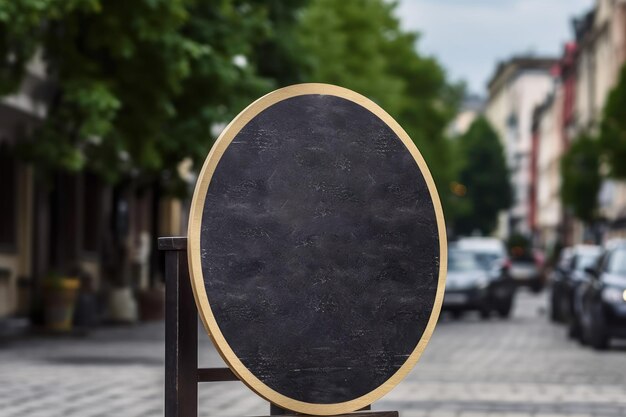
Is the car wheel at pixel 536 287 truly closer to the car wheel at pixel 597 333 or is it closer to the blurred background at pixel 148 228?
the blurred background at pixel 148 228

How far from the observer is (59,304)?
2591 cm

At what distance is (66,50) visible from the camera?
23.0 metres

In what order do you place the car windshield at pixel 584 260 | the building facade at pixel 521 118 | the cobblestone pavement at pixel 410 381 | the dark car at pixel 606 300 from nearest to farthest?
1. the cobblestone pavement at pixel 410 381
2. the dark car at pixel 606 300
3. the car windshield at pixel 584 260
4. the building facade at pixel 521 118

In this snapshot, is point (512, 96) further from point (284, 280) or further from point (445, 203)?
point (284, 280)

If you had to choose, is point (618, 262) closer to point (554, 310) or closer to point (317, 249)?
point (554, 310)

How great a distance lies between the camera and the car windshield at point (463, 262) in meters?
35.7

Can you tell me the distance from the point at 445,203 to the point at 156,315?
45.8 meters

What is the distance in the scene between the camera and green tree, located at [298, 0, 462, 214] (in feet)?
150

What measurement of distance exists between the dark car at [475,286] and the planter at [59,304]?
10615 mm

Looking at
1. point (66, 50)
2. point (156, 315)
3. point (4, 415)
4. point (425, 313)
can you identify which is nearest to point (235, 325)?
point (425, 313)

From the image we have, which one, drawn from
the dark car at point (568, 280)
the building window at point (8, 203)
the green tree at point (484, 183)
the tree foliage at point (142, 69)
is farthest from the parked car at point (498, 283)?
the green tree at point (484, 183)

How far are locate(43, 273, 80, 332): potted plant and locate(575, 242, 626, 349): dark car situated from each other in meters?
8.22

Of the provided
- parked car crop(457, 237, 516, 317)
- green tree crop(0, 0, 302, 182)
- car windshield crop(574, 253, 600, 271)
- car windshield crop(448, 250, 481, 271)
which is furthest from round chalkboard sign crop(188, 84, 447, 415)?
parked car crop(457, 237, 516, 317)

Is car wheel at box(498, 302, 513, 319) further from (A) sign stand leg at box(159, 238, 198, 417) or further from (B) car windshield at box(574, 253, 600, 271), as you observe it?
(A) sign stand leg at box(159, 238, 198, 417)
